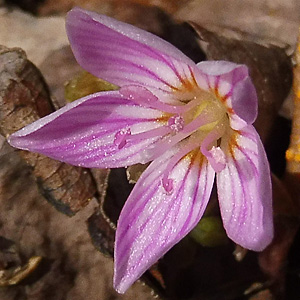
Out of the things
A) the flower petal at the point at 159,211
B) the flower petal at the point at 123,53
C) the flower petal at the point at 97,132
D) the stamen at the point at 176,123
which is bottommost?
the flower petal at the point at 159,211

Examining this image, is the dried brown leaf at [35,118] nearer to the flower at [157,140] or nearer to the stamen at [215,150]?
the flower at [157,140]

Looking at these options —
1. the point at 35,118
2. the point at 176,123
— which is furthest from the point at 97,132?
the point at 35,118

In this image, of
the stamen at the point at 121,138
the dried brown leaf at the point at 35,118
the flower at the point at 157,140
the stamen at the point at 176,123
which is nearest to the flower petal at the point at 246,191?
the flower at the point at 157,140

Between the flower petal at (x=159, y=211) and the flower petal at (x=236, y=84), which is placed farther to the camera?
the flower petal at (x=159, y=211)

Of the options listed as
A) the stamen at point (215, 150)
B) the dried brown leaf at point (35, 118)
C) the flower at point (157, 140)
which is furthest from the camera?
the dried brown leaf at point (35, 118)

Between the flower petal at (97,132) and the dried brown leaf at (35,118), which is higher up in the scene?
the flower petal at (97,132)

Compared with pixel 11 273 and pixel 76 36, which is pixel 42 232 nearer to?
Answer: pixel 11 273
